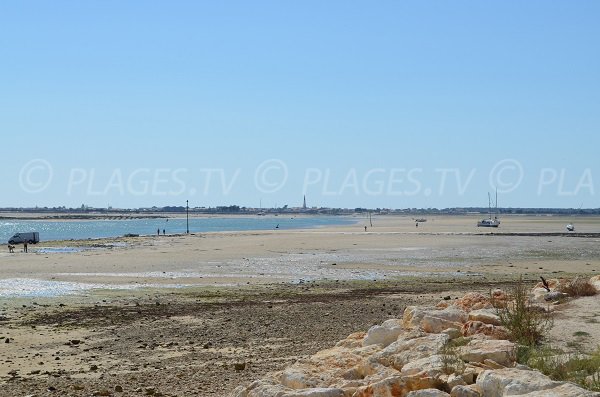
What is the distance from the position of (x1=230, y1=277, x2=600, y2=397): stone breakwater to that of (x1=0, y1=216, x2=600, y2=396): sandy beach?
82.0 inches

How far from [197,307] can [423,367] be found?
42.5 feet

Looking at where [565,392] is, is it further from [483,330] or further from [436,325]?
[436,325]

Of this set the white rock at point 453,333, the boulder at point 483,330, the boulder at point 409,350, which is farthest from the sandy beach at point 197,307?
the boulder at point 483,330

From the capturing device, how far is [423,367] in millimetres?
8344

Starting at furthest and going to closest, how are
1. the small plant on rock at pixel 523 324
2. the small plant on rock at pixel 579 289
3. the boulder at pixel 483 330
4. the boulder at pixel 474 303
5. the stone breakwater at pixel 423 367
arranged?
1. the small plant on rock at pixel 579 289
2. the boulder at pixel 474 303
3. the boulder at pixel 483 330
4. the small plant on rock at pixel 523 324
5. the stone breakwater at pixel 423 367

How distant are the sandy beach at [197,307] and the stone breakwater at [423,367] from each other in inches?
82.0

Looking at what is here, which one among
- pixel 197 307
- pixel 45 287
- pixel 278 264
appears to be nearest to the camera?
pixel 197 307

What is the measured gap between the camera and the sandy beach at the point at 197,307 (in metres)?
12.2

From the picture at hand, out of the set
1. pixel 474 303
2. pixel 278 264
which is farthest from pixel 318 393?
pixel 278 264

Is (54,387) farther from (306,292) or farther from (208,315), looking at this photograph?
(306,292)

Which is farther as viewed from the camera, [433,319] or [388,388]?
[433,319]

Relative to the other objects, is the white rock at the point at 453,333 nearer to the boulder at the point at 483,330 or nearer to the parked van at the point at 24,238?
the boulder at the point at 483,330

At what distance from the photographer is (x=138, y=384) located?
447 inches

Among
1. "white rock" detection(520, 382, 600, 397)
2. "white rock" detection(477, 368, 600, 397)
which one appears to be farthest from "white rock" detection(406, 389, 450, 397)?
"white rock" detection(520, 382, 600, 397)
